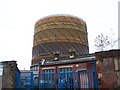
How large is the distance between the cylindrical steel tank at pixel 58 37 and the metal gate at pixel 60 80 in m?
21.9

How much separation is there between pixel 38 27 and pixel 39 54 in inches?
242

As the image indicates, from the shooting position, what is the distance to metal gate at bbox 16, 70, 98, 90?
14.4 metres

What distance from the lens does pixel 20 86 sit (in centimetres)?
1516

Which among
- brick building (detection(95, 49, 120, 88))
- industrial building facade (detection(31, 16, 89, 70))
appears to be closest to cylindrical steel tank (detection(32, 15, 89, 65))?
industrial building facade (detection(31, 16, 89, 70))

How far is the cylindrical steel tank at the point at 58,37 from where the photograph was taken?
1532 inches

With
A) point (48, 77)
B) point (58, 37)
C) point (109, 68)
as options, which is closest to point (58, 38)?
point (58, 37)

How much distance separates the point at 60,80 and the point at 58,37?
965 inches

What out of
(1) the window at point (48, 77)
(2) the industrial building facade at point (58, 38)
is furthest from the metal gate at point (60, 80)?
(2) the industrial building facade at point (58, 38)

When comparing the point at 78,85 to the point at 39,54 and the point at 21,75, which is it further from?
the point at 39,54

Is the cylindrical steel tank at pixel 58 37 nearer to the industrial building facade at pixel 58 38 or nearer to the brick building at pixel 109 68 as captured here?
the industrial building facade at pixel 58 38

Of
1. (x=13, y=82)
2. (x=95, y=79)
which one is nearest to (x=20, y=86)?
(x=13, y=82)

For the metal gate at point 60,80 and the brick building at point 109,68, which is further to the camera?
the metal gate at point 60,80

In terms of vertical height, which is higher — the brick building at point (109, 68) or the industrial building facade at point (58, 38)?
the industrial building facade at point (58, 38)

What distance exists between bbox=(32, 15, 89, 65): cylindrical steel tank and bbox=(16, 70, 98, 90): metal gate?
2193cm
